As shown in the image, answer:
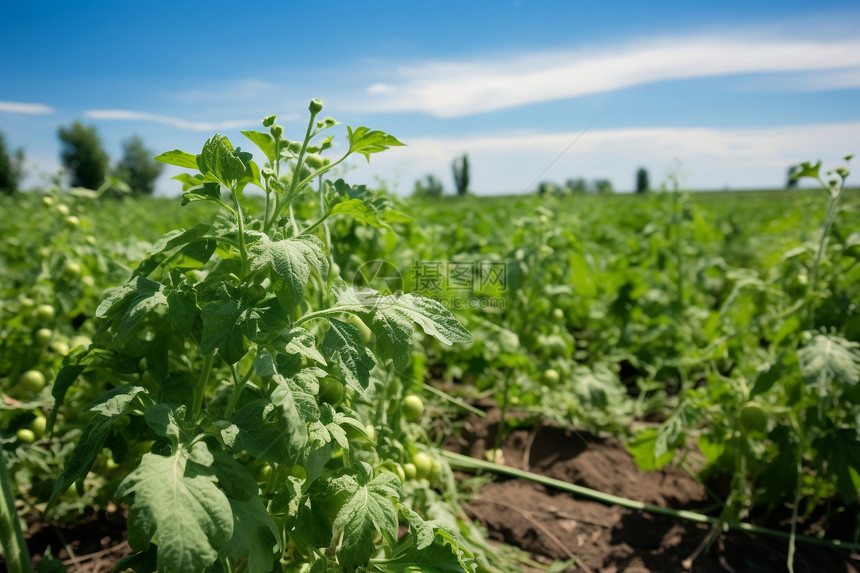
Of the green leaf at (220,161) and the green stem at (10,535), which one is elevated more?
the green leaf at (220,161)

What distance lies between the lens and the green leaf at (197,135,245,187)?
4.34 ft

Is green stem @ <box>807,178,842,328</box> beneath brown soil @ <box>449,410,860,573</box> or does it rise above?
above

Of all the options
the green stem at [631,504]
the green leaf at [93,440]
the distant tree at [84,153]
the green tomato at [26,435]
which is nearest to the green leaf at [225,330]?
the green leaf at [93,440]

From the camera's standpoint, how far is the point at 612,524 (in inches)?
106

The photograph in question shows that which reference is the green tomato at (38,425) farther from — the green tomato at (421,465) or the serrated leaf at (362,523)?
the serrated leaf at (362,523)

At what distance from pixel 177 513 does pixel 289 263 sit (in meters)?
0.53

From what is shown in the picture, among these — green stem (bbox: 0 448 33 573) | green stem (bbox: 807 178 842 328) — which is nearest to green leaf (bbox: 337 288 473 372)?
green stem (bbox: 0 448 33 573)

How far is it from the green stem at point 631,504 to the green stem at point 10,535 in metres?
1.68

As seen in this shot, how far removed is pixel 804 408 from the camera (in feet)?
8.77

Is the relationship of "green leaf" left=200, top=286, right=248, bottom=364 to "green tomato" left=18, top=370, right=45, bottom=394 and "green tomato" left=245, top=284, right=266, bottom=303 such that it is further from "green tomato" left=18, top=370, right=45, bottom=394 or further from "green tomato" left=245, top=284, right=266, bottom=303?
"green tomato" left=18, top=370, right=45, bottom=394

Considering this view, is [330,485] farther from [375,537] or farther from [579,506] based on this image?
[579,506]

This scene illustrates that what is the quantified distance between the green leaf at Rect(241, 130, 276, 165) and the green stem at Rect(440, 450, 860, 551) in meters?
1.76

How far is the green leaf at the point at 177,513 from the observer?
3.45 feet

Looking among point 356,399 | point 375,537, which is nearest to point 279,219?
point 356,399
